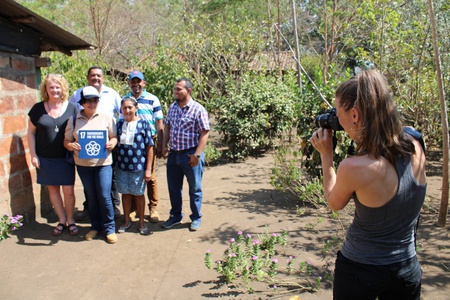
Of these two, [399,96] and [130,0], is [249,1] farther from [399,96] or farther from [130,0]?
[399,96]

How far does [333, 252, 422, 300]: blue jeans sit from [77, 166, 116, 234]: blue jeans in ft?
10.7

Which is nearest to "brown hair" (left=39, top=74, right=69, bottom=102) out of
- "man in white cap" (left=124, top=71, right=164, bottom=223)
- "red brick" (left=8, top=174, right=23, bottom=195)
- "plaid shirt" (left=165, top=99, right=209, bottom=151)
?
"man in white cap" (left=124, top=71, right=164, bottom=223)

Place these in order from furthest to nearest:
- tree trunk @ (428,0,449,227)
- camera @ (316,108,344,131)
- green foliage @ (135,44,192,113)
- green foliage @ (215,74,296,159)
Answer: green foliage @ (135,44,192,113), green foliage @ (215,74,296,159), tree trunk @ (428,0,449,227), camera @ (316,108,344,131)

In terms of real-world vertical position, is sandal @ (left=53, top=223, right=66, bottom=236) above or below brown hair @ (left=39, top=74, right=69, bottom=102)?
below

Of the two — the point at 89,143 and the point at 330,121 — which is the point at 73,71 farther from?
the point at 330,121

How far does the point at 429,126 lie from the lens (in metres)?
7.35

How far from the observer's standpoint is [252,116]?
30.1ft

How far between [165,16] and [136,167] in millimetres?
22835

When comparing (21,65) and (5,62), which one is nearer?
(5,62)

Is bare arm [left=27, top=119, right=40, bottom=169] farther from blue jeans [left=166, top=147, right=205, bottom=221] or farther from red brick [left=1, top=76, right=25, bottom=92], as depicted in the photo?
blue jeans [left=166, top=147, right=205, bottom=221]

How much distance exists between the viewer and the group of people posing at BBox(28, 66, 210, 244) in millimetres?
4537

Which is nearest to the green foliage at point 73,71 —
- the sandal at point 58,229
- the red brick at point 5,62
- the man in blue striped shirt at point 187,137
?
the red brick at point 5,62

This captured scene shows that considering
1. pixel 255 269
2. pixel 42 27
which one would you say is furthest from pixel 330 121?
pixel 42 27

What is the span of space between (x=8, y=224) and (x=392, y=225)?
421cm
